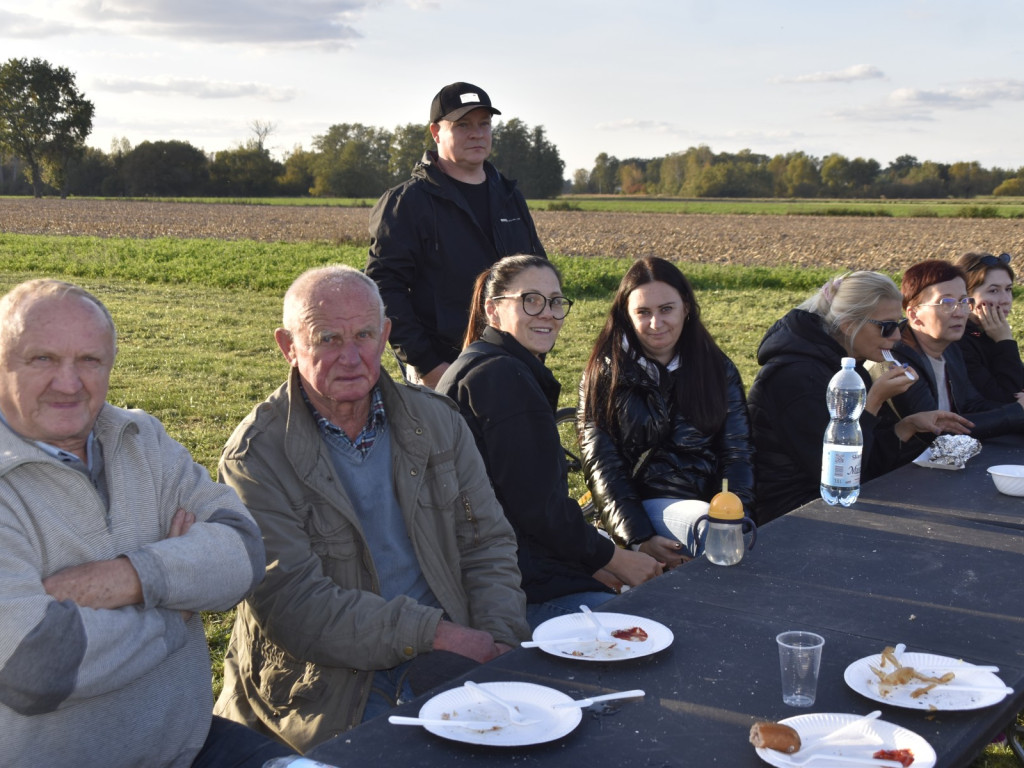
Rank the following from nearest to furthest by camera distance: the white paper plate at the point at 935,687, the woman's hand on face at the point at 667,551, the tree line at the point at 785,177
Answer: the white paper plate at the point at 935,687 < the woman's hand on face at the point at 667,551 < the tree line at the point at 785,177

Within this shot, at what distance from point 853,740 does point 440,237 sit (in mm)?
3689

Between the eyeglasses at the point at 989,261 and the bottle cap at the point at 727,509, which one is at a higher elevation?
the eyeglasses at the point at 989,261

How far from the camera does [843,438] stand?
153 inches

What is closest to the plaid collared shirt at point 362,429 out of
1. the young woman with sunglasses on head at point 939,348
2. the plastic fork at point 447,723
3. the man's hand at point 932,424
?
the plastic fork at point 447,723

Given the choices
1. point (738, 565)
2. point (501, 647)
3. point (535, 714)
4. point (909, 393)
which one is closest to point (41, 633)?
point (535, 714)

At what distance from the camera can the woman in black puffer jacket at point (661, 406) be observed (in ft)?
13.5

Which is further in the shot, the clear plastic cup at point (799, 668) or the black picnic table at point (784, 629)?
the clear plastic cup at point (799, 668)

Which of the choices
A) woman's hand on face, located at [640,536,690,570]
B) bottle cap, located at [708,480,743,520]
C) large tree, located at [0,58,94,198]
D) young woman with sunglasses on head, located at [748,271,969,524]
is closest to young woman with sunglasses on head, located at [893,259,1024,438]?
young woman with sunglasses on head, located at [748,271,969,524]

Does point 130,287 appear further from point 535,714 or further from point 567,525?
point 535,714

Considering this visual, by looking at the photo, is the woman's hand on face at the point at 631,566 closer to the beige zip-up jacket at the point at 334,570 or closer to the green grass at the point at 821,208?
the beige zip-up jacket at the point at 334,570

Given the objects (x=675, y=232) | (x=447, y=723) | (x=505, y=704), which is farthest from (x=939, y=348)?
(x=675, y=232)

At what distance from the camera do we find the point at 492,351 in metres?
3.48

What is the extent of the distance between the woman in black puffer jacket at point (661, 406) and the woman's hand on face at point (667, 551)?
0.65ft

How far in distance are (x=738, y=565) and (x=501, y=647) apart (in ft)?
2.38
